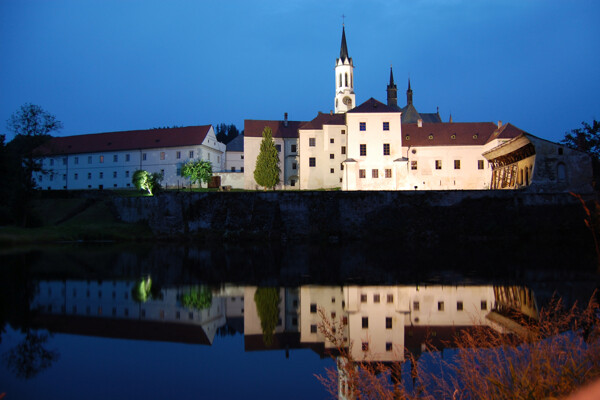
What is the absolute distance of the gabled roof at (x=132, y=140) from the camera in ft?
213

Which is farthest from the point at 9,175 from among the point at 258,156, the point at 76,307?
the point at 76,307

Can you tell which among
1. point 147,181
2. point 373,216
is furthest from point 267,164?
point 373,216

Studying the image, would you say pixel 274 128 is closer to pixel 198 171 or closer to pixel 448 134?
pixel 198 171

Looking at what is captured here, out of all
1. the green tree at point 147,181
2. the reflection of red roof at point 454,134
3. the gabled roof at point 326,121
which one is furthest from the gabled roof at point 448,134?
the green tree at point 147,181

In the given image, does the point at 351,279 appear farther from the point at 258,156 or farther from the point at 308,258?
the point at 258,156

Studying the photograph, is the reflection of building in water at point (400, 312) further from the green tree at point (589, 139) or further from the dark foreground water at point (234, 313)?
the green tree at point (589, 139)

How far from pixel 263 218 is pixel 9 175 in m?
24.1

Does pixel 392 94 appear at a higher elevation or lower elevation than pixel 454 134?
higher

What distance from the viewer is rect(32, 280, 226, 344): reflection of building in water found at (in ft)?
43.7

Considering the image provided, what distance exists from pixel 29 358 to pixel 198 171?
48877 mm

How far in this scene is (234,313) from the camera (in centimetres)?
1512

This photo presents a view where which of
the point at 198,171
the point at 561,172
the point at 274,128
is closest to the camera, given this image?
the point at 561,172

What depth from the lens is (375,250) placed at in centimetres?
3303

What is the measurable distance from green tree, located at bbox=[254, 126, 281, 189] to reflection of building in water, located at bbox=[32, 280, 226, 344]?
34774mm
